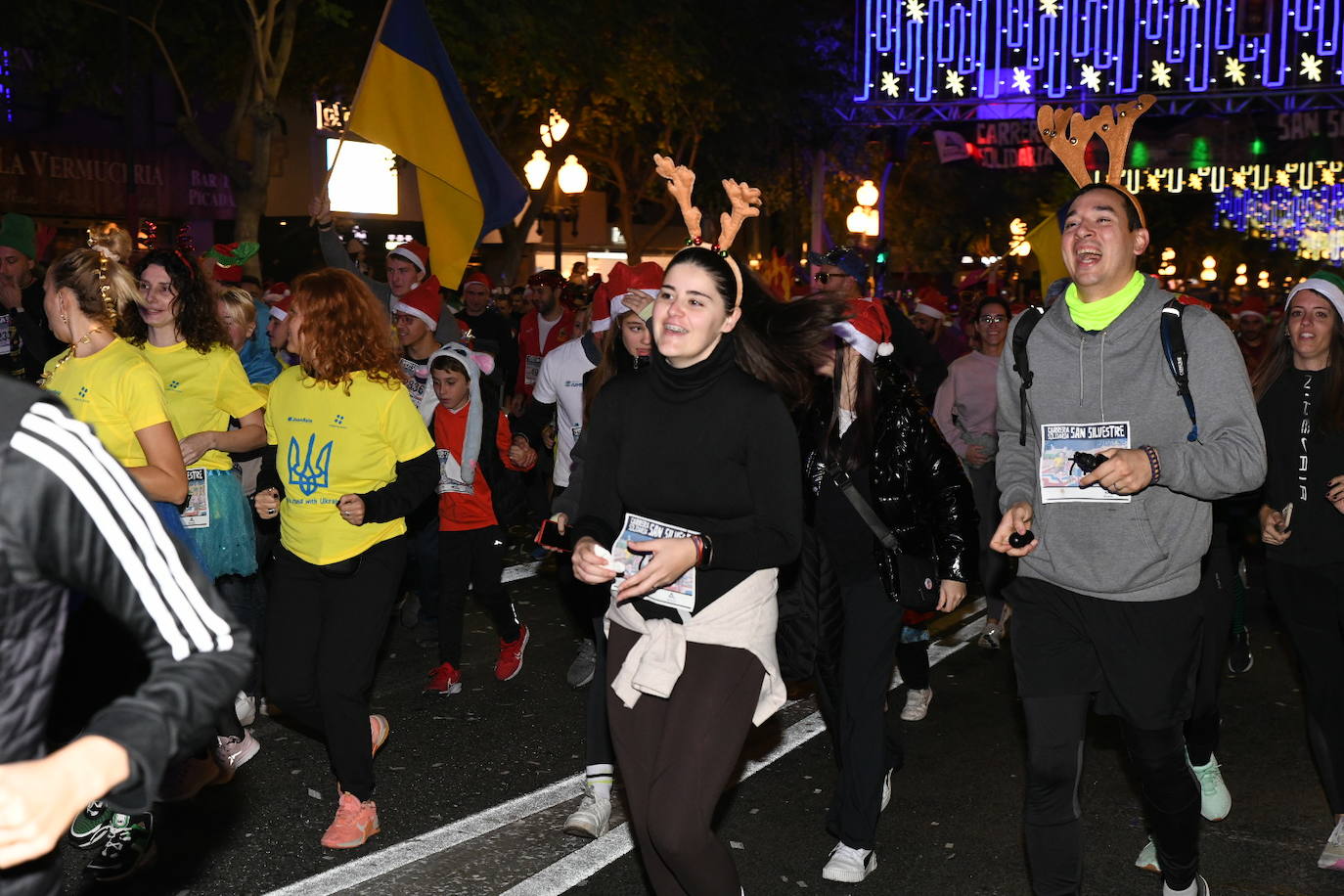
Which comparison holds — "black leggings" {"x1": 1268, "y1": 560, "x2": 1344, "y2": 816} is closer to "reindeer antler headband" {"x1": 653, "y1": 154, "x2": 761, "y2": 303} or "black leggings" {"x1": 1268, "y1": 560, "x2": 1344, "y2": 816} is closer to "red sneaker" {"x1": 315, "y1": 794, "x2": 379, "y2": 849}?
"reindeer antler headband" {"x1": 653, "y1": 154, "x2": 761, "y2": 303}

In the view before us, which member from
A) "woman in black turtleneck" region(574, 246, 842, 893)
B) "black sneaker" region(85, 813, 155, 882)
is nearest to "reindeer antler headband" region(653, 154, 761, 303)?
"woman in black turtleneck" region(574, 246, 842, 893)

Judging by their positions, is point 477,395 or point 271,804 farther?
point 477,395

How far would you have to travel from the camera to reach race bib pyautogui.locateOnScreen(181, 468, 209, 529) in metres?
5.93

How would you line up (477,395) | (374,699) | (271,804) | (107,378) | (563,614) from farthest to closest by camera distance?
(563,614) → (477,395) → (374,699) → (271,804) → (107,378)

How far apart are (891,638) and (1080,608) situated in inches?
38.0

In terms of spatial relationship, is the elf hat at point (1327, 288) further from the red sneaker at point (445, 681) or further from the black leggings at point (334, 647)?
the red sneaker at point (445, 681)

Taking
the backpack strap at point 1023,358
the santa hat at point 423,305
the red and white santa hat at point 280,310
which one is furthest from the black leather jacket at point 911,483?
the red and white santa hat at point 280,310

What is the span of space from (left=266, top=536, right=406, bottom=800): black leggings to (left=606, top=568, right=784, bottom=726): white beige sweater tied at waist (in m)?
1.63

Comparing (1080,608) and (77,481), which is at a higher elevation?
(77,481)

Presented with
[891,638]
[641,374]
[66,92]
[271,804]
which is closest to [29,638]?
[641,374]

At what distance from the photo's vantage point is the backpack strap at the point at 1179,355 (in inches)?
160

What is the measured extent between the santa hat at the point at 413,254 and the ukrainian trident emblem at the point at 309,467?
4.46 m

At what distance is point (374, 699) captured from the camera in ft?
24.0

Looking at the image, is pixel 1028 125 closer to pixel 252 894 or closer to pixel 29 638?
pixel 252 894
